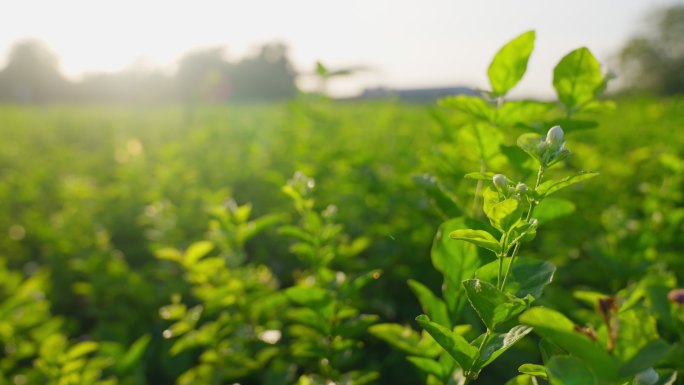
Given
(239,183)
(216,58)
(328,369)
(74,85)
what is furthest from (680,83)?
(74,85)

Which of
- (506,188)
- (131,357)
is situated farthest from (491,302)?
(131,357)

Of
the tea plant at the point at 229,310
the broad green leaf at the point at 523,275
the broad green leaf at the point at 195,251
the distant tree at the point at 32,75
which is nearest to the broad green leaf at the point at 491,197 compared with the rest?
the broad green leaf at the point at 523,275

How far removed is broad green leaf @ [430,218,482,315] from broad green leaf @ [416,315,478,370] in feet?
0.69

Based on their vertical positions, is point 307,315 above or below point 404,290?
above

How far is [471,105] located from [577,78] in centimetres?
24

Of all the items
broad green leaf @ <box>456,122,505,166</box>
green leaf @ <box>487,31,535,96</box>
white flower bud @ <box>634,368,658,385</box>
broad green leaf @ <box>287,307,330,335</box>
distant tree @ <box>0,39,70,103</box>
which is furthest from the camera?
distant tree @ <box>0,39,70,103</box>

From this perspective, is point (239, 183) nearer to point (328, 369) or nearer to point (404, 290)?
point (404, 290)

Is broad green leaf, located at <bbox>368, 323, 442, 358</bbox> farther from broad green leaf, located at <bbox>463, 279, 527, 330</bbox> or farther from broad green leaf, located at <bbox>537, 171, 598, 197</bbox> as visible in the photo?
broad green leaf, located at <bbox>537, 171, 598, 197</bbox>

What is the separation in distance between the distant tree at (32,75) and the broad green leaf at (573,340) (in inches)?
Answer: 2105

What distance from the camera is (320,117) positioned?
2.98 m

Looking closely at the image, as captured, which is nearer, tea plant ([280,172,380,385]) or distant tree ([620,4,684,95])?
tea plant ([280,172,380,385])

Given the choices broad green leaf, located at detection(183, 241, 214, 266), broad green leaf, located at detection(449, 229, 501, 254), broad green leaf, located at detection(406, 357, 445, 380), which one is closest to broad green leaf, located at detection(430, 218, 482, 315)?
broad green leaf, located at detection(406, 357, 445, 380)

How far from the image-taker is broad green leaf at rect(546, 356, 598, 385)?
669mm

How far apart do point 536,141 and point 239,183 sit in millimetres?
3936
